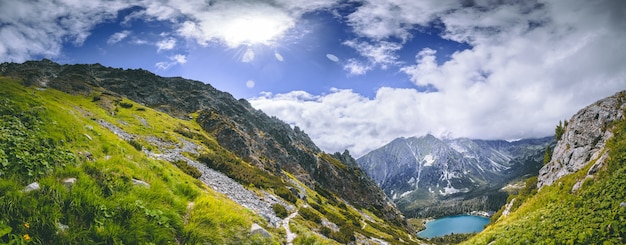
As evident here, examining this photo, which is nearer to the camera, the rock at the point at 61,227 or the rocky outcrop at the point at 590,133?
the rock at the point at 61,227

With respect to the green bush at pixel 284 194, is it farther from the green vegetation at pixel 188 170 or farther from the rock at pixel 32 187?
the rock at pixel 32 187

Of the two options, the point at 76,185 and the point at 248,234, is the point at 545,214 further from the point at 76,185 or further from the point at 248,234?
the point at 76,185

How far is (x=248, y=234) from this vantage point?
8914 millimetres

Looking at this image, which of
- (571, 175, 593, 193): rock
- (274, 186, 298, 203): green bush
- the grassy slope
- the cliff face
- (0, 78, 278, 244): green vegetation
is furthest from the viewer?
the cliff face

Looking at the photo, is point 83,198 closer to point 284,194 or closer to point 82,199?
point 82,199

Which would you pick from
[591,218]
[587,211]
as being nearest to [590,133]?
[587,211]

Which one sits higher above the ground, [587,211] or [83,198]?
[83,198]

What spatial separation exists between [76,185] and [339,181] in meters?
115

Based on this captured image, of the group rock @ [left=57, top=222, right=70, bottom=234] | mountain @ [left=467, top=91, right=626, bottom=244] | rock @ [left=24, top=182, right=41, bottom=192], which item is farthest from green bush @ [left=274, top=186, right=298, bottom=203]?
rock @ [left=57, top=222, right=70, bottom=234]

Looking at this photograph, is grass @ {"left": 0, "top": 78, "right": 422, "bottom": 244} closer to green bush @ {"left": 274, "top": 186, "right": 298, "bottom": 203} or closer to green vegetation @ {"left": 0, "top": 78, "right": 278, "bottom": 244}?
green vegetation @ {"left": 0, "top": 78, "right": 278, "bottom": 244}

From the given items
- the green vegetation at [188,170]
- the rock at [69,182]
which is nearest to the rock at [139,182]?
the rock at [69,182]

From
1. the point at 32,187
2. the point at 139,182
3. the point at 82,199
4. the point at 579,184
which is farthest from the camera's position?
the point at 579,184

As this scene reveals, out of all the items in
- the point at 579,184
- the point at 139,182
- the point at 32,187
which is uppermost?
the point at 32,187

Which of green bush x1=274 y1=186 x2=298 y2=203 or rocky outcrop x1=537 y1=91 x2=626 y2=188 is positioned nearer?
rocky outcrop x1=537 y1=91 x2=626 y2=188
